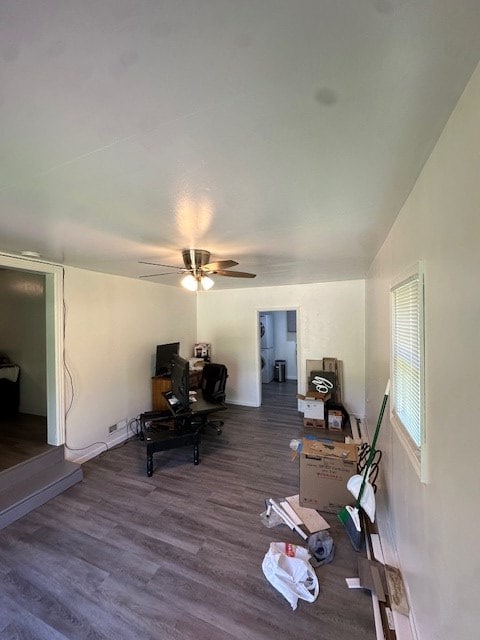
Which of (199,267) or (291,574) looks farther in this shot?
(199,267)

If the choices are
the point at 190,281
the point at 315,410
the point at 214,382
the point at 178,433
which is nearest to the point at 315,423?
the point at 315,410

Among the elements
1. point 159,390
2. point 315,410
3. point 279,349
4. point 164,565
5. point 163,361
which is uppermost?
point 163,361

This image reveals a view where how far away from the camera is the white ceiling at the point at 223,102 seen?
0.58 metres

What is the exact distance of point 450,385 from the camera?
96 cm

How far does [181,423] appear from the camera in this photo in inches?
141

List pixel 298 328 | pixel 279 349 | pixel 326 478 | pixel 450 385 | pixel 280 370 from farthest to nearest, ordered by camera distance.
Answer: pixel 279 349 → pixel 280 370 → pixel 298 328 → pixel 326 478 → pixel 450 385

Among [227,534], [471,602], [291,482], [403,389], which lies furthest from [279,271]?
[471,602]

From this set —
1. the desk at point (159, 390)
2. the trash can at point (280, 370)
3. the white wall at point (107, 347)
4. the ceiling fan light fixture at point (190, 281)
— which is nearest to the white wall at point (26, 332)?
the white wall at point (107, 347)

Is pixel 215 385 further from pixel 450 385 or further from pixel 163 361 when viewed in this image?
pixel 450 385

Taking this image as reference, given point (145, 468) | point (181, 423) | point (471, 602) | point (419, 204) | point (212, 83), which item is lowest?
point (145, 468)

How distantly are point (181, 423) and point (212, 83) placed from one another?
3585mm

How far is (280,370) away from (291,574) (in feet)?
18.8

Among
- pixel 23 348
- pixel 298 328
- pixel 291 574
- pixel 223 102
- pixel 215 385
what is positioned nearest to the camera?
pixel 223 102

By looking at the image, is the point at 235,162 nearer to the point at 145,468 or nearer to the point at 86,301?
the point at 86,301
